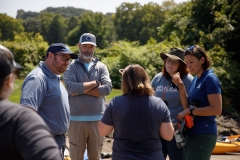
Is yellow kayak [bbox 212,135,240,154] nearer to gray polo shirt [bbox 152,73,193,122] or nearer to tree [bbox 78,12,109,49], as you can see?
gray polo shirt [bbox 152,73,193,122]

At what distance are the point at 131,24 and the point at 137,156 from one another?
94.4 meters

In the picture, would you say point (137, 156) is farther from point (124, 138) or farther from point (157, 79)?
point (157, 79)

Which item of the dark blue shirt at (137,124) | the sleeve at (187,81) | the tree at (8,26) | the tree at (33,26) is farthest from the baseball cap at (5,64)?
the tree at (33,26)

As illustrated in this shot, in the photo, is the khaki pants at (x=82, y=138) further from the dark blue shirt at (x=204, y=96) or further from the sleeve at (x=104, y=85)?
the dark blue shirt at (x=204, y=96)

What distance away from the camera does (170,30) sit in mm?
30141

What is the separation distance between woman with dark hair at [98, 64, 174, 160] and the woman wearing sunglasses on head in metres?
0.75

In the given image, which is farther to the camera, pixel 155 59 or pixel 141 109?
pixel 155 59

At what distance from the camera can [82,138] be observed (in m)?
6.43

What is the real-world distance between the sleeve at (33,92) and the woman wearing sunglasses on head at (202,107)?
157 cm

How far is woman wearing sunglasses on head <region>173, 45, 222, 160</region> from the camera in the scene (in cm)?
497

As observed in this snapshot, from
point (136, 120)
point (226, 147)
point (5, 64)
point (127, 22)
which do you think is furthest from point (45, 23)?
point (5, 64)

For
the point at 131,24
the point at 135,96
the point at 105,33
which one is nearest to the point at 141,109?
the point at 135,96

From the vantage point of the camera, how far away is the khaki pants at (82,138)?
21.0 feet

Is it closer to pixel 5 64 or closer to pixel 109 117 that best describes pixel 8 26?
pixel 109 117
